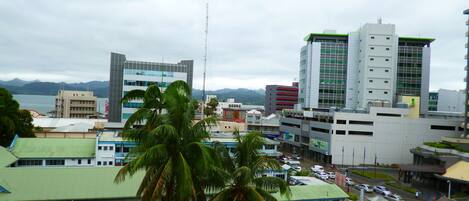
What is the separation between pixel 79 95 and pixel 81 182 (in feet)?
306

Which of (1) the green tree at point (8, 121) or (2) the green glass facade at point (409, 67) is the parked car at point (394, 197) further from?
(2) the green glass facade at point (409, 67)

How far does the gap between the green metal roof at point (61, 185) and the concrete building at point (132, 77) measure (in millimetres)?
39967

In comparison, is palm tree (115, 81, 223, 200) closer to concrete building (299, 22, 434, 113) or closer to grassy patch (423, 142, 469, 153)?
grassy patch (423, 142, 469, 153)

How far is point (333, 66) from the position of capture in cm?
8275

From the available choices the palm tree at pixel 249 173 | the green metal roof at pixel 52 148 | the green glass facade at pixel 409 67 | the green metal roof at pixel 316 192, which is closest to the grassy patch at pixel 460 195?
the green metal roof at pixel 316 192

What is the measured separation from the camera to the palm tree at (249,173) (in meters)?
8.86

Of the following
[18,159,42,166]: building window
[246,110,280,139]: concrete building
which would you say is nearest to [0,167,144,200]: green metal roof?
[18,159,42,166]: building window

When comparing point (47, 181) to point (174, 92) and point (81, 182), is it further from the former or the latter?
point (174, 92)

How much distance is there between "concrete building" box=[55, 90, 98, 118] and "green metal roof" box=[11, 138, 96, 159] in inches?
2726

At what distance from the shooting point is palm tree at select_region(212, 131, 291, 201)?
8.86 meters

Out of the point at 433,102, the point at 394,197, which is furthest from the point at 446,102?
the point at 394,197

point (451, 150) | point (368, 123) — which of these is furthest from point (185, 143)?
point (368, 123)

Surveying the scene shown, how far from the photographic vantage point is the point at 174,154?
8.73m

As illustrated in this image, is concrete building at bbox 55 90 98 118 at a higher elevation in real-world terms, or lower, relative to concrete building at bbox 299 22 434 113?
lower
